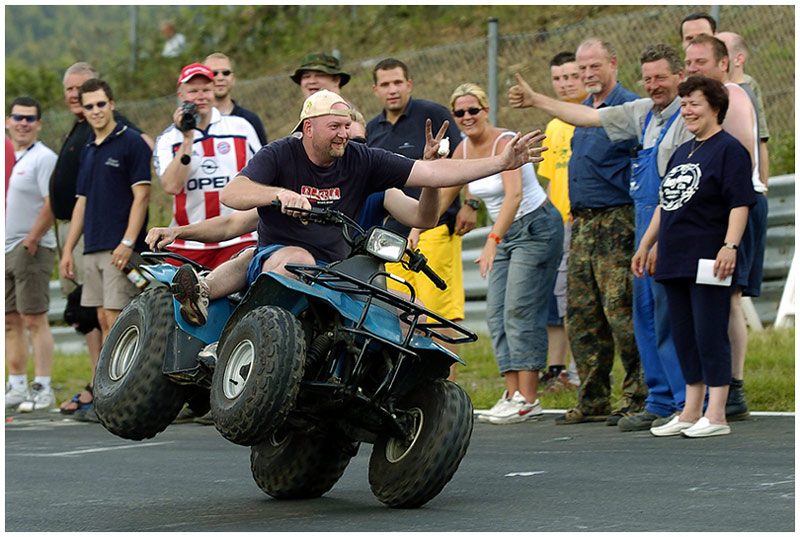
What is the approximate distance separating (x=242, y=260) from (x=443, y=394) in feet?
4.16

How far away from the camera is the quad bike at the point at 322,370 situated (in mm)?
6008

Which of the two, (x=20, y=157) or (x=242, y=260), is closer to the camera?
(x=242, y=260)

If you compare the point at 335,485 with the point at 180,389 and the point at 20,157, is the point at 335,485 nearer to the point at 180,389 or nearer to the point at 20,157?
the point at 180,389

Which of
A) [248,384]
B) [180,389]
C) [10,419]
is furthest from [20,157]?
[248,384]

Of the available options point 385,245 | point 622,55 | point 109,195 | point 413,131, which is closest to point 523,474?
point 385,245

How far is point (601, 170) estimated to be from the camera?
919cm

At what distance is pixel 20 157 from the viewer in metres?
12.1

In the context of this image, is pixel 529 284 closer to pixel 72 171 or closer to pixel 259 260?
pixel 259 260

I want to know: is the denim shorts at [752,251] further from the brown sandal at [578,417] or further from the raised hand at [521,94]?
the raised hand at [521,94]

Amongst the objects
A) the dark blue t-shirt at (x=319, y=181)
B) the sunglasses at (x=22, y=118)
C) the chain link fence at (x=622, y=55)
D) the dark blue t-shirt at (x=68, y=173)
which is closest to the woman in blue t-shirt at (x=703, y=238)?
the dark blue t-shirt at (x=319, y=181)

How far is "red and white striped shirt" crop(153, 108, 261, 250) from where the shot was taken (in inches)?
393

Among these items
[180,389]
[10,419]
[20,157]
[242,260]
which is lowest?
[10,419]

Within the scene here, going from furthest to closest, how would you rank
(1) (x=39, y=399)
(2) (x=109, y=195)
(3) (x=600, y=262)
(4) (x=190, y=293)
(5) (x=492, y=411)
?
(1) (x=39, y=399), (2) (x=109, y=195), (5) (x=492, y=411), (3) (x=600, y=262), (4) (x=190, y=293)

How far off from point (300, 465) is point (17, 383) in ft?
19.0
